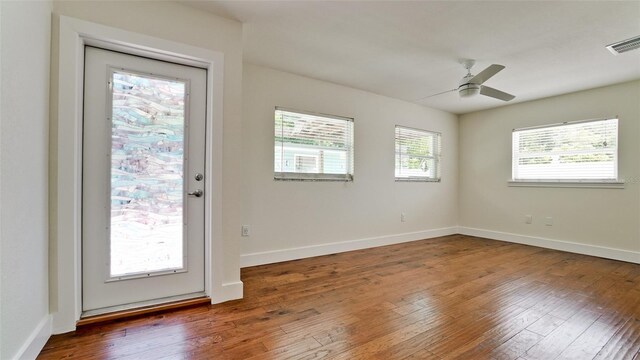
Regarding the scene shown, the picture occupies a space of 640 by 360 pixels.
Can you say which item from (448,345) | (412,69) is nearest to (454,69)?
(412,69)

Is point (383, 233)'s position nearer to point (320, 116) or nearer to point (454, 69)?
point (320, 116)

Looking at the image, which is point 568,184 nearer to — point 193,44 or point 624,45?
point 624,45

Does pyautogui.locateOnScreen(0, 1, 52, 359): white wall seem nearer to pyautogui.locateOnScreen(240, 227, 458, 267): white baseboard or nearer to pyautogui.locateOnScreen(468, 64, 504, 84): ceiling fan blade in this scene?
pyautogui.locateOnScreen(240, 227, 458, 267): white baseboard

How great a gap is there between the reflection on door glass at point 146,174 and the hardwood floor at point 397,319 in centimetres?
46

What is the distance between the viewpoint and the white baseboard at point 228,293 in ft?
7.55

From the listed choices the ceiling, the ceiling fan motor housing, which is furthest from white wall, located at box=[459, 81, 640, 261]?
the ceiling fan motor housing

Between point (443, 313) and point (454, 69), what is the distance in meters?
2.66

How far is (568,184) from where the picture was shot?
4.22 metres

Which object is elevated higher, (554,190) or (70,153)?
(70,153)

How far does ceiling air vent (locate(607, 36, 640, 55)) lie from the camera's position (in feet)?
8.31

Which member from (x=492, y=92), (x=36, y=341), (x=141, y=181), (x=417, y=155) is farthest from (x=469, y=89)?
(x=36, y=341)

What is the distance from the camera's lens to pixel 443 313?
7.10 ft

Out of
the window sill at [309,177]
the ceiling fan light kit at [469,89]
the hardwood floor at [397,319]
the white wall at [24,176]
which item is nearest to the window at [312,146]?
the window sill at [309,177]

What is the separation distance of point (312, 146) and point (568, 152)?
383 cm
